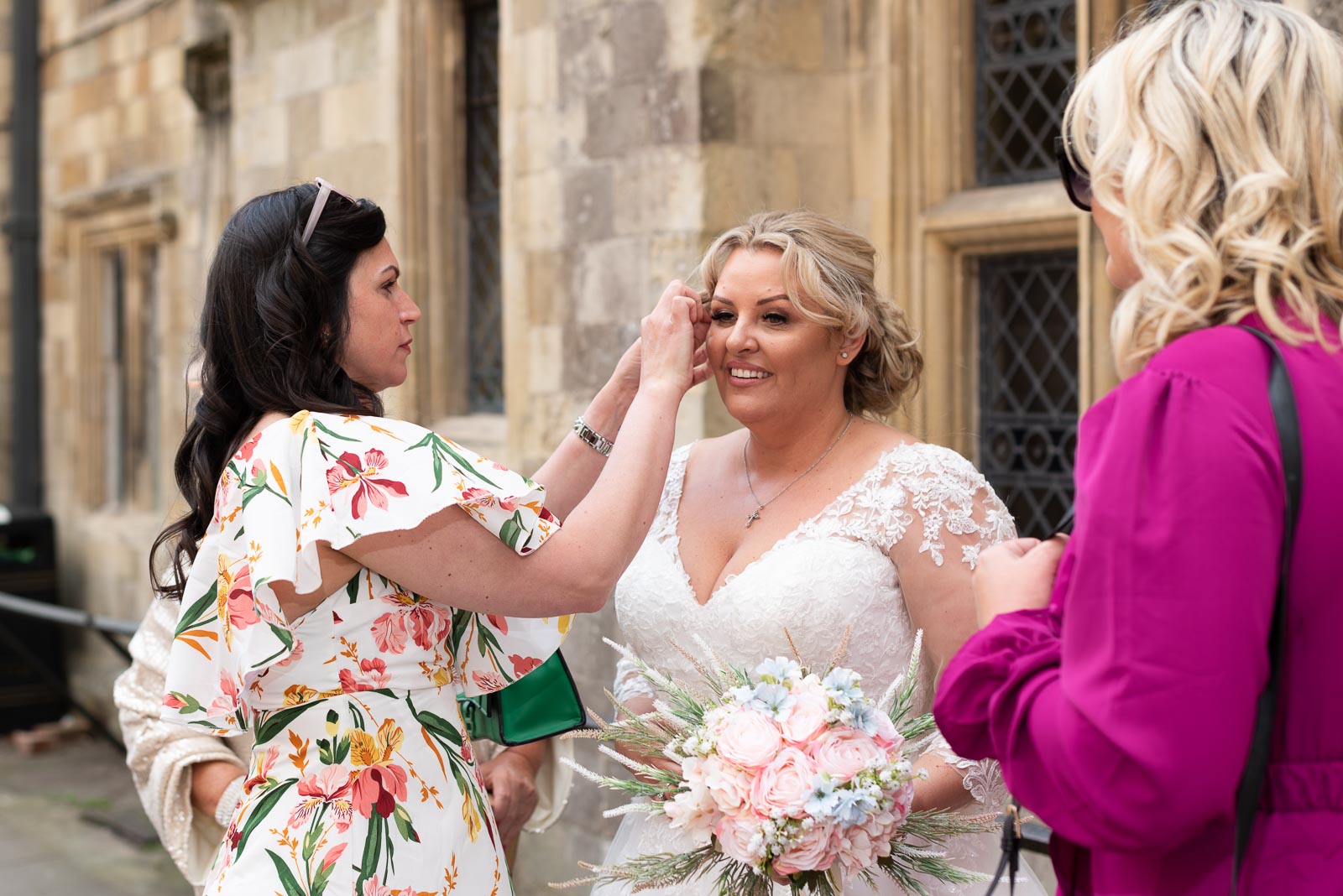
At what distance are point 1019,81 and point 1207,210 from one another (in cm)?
342

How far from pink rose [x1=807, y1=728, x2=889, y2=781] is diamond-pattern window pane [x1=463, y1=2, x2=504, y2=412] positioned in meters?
4.92

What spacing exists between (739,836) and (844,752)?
18 cm

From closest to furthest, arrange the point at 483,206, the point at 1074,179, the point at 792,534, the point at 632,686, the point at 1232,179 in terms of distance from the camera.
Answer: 1. the point at 1232,179
2. the point at 1074,179
3. the point at 792,534
4. the point at 632,686
5. the point at 483,206

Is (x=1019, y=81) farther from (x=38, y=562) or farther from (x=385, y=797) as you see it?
(x=38, y=562)

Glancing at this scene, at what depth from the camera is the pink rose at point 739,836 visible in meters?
1.89

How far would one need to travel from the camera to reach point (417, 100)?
6738 mm

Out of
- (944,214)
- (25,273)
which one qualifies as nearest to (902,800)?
(944,214)

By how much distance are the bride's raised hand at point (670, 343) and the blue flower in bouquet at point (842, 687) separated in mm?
580

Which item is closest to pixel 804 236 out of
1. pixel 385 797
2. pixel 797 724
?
pixel 797 724

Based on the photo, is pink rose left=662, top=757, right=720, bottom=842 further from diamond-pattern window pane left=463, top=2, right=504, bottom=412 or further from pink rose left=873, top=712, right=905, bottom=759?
diamond-pattern window pane left=463, top=2, right=504, bottom=412

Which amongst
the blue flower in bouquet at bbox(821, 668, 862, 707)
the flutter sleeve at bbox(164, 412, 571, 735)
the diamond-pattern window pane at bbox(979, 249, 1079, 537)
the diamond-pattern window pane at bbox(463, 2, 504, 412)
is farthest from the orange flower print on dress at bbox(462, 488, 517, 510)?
the diamond-pattern window pane at bbox(463, 2, 504, 412)

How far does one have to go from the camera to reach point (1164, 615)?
1.25 metres

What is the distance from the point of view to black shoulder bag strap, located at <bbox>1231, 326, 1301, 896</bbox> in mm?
1271

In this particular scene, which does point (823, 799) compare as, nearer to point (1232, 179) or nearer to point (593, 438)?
point (1232, 179)
